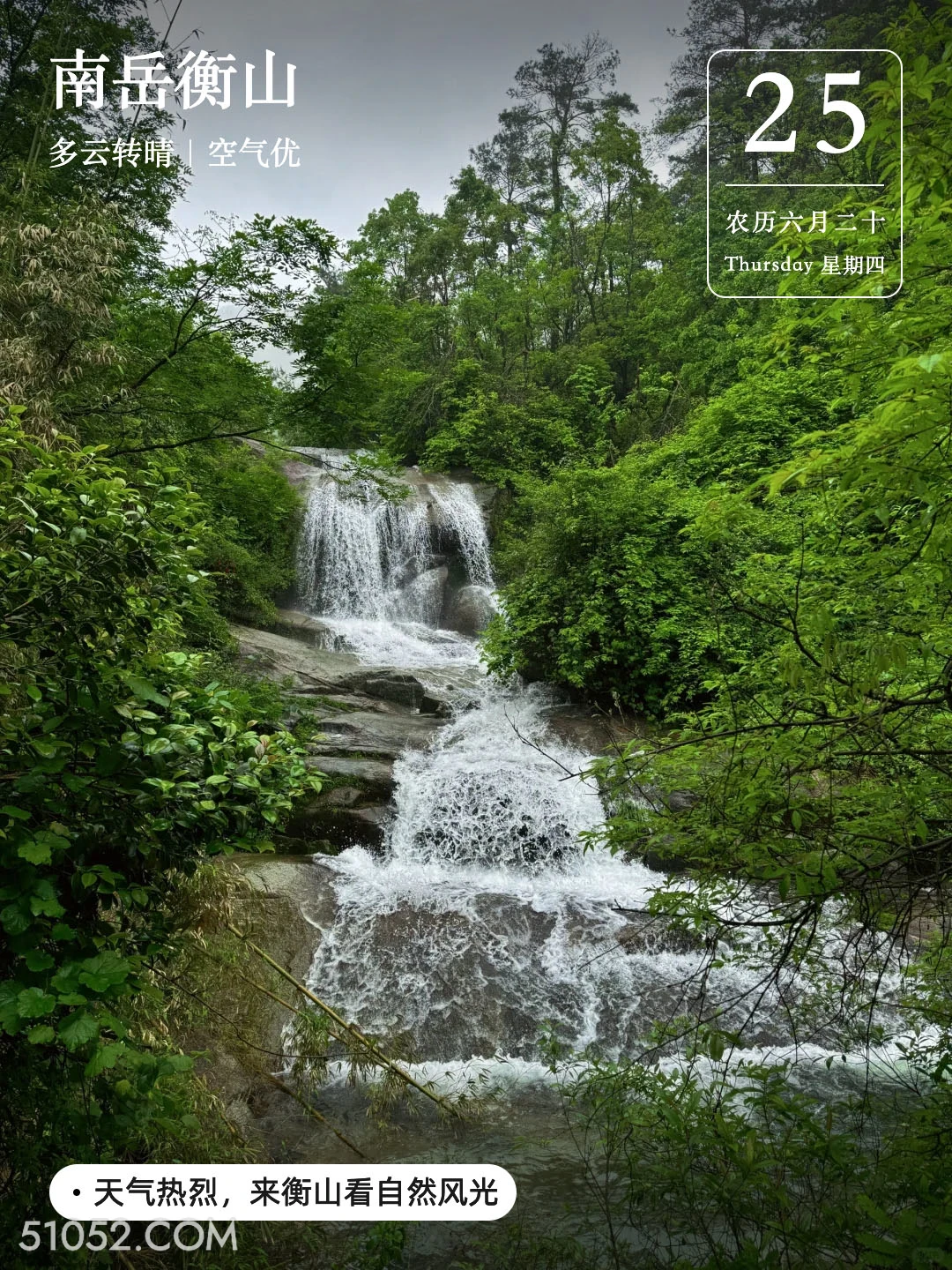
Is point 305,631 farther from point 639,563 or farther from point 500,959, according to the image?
point 500,959

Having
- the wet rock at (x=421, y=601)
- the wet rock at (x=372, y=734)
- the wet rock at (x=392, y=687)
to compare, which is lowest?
the wet rock at (x=372, y=734)

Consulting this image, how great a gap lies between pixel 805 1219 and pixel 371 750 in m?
6.18

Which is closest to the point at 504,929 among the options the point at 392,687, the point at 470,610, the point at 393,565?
the point at 392,687

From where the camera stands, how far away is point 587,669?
9188mm

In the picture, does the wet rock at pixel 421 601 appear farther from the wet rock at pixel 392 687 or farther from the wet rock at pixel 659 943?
the wet rock at pixel 659 943

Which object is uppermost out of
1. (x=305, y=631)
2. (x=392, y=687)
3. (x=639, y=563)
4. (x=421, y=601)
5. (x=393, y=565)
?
(x=393, y=565)

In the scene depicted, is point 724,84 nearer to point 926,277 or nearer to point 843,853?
point 926,277

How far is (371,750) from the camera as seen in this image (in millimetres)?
8414

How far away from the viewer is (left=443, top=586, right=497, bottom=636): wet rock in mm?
14883

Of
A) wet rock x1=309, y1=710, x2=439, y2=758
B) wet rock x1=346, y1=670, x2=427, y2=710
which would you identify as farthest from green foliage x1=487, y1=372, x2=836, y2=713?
wet rock x1=309, y1=710, x2=439, y2=758

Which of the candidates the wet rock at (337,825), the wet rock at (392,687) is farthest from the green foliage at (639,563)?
the wet rock at (337,825)

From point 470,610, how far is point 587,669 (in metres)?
6.19

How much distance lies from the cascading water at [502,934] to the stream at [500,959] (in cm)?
1

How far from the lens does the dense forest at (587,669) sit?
1.94 meters
